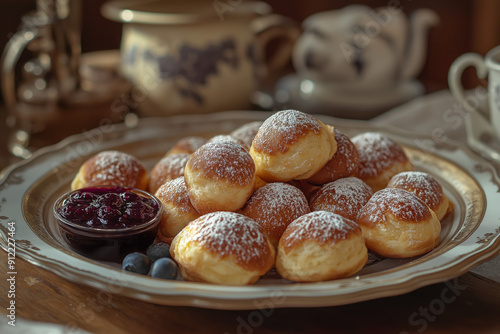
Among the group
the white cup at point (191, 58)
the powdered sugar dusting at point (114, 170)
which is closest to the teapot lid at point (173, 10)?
the white cup at point (191, 58)

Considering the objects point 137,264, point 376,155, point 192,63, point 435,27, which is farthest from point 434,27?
point 137,264

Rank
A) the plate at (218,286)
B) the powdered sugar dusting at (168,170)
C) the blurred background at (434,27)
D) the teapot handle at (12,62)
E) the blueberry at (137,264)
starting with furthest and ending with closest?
1. the blurred background at (434,27)
2. the teapot handle at (12,62)
3. the powdered sugar dusting at (168,170)
4. the blueberry at (137,264)
5. the plate at (218,286)

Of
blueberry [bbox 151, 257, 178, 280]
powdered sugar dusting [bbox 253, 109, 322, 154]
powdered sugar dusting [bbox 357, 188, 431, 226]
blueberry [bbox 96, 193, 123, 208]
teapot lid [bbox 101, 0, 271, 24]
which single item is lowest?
blueberry [bbox 151, 257, 178, 280]

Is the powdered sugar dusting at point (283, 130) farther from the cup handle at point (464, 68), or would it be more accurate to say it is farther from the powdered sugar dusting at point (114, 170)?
the cup handle at point (464, 68)

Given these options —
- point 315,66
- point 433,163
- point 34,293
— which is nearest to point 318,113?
point 315,66

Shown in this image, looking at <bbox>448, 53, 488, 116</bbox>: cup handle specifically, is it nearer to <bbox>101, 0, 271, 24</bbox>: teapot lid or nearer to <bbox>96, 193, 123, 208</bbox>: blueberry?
<bbox>101, 0, 271, 24</bbox>: teapot lid

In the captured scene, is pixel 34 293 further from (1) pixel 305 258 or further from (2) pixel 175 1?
(2) pixel 175 1

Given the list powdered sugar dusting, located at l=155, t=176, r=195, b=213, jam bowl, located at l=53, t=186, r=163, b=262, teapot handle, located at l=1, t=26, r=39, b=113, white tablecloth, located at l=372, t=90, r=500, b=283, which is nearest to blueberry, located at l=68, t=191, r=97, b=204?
jam bowl, located at l=53, t=186, r=163, b=262
